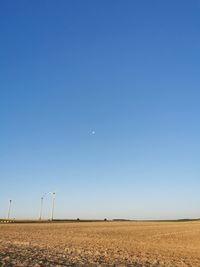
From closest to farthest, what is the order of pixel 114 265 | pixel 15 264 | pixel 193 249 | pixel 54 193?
pixel 15 264
pixel 114 265
pixel 193 249
pixel 54 193

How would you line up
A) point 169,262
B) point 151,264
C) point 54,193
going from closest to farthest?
point 151,264
point 169,262
point 54,193

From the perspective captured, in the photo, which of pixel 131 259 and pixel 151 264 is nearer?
pixel 151 264

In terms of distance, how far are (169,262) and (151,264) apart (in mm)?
2649

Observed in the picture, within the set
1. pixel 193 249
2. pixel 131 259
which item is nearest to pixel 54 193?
pixel 193 249

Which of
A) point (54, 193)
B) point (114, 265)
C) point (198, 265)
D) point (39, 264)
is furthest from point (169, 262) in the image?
point (54, 193)

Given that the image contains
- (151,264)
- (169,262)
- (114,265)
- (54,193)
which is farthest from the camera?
(54,193)

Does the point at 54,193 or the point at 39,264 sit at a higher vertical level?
the point at 54,193

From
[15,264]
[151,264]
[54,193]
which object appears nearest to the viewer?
[15,264]

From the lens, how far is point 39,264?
21.3 meters

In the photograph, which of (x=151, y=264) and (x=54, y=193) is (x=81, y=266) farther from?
(x=54, y=193)

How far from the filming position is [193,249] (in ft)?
143

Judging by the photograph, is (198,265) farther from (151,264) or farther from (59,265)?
(59,265)

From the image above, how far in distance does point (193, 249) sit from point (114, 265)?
65.6ft

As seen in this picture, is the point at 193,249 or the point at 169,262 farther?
the point at 193,249
